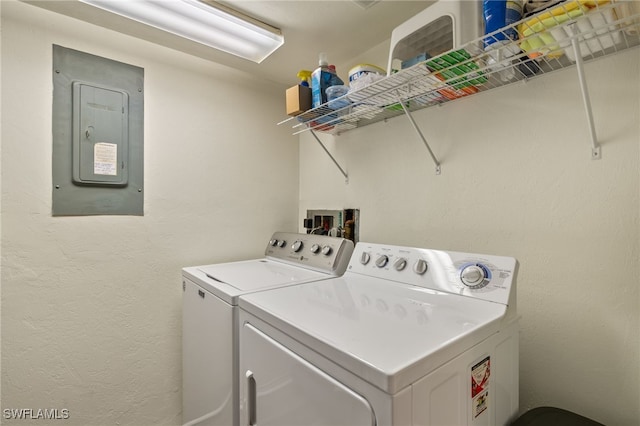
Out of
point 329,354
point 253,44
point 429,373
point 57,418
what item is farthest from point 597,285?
point 57,418

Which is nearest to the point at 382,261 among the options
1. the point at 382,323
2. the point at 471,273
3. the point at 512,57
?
the point at 471,273

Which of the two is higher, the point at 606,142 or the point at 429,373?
the point at 606,142

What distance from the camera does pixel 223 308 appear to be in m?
1.15

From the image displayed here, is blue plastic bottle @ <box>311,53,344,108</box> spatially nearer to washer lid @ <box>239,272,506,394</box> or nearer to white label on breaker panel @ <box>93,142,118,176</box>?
washer lid @ <box>239,272,506,394</box>

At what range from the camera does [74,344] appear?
1.42 meters

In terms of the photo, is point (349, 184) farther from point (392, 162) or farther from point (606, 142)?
point (606, 142)

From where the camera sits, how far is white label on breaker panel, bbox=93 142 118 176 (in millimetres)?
1456

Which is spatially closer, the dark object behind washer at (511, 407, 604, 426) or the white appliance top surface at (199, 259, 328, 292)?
the dark object behind washer at (511, 407, 604, 426)

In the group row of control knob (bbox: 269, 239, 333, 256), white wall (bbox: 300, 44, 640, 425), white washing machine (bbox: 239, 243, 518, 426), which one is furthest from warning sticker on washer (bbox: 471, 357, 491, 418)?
row of control knob (bbox: 269, 239, 333, 256)

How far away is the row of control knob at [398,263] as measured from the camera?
113cm

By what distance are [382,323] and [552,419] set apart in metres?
0.62

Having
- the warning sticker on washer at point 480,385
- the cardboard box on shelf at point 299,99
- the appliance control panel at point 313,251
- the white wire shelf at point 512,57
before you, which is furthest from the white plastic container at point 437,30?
the warning sticker on washer at point 480,385

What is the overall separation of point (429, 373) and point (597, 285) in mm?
750

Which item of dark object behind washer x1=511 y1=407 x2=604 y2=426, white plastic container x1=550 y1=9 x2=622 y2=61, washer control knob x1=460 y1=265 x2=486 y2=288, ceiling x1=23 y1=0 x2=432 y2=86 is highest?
ceiling x1=23 y1=0 x2=432 y2=86
